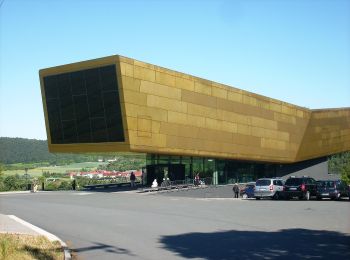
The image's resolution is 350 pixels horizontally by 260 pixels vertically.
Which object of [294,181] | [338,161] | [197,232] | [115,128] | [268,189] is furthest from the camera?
[338,161]

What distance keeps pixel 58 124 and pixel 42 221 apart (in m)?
27.2

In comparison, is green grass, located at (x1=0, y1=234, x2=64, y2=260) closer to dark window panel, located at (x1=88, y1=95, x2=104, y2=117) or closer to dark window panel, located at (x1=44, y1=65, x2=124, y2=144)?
dark window panel, located at (x1=44, y1=65, x2=124, y2=144)

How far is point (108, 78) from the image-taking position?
4019cm

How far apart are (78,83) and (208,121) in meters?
14.0

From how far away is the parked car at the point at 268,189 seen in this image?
35.2 m

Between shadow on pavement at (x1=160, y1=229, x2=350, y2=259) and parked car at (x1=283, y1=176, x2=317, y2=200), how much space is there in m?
18.1

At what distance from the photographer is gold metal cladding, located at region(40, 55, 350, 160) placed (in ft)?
133

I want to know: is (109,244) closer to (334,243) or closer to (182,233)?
(182,233)

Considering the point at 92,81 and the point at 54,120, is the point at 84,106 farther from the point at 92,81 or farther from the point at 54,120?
the point at 54,120

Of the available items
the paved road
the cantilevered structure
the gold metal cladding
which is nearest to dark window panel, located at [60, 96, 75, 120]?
the cantilevered structure

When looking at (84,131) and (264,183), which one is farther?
(84,131)

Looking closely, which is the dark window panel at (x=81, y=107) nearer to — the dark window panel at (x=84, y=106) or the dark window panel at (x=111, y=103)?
the dark window panel at (x=84, y=106)

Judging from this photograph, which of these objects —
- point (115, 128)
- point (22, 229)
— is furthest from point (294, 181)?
point (22, 229)

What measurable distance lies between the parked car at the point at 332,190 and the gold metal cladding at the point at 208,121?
14587 mm
